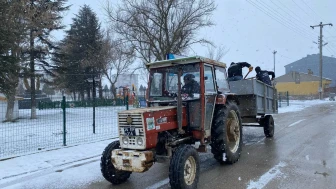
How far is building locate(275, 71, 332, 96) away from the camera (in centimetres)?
6344

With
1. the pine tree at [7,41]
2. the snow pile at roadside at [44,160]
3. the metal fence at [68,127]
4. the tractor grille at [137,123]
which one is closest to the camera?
the tractor grille at [137,123]

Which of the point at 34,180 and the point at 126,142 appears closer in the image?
the point at 126,142

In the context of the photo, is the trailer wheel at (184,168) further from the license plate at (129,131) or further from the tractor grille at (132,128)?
the license plate at (129,131)

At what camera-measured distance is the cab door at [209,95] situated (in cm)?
619

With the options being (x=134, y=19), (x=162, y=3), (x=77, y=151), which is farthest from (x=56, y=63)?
(x=77, y=151)

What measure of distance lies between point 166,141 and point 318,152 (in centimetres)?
447

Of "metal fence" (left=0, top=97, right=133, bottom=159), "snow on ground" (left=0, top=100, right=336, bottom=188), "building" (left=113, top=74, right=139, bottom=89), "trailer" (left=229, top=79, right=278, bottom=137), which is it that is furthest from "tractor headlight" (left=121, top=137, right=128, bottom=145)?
"building" (left=113, top=74, right=139, bottom=89)

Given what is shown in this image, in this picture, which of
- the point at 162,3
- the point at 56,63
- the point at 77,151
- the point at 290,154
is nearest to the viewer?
the point at 290,154

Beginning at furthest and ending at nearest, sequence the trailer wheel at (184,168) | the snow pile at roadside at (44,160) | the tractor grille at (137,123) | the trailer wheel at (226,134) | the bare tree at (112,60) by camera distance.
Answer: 1. the bare tree at (112,60)
2. the snow pile at roadside at (44,160)
3. the trailer wheel at (226,134)
4. the tractor grille at (137,123)
5. the trailer wheel at (184,168)

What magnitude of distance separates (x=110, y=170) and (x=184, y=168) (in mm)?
1422

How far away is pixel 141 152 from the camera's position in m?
5.09

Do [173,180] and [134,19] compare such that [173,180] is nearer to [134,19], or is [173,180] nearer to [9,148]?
[9,148]

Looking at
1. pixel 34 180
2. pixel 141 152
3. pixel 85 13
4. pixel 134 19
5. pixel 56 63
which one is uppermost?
pixel 85 13

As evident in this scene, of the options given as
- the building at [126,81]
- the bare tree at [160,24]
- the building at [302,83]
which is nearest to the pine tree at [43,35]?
the bare tree at [160,24]
